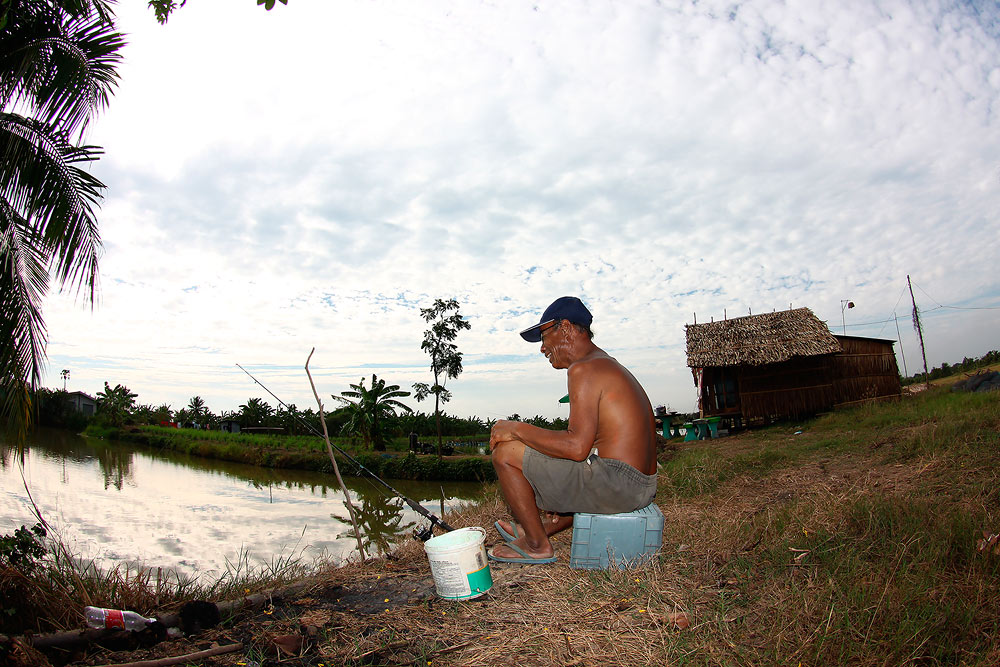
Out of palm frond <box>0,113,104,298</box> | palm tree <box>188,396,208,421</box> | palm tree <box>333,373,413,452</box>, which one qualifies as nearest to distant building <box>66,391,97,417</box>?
palm tree <box>188,396,208,421</box>

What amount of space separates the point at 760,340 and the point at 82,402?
5941 cm

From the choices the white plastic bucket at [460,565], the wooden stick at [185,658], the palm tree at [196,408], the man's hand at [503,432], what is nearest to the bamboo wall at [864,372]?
the man's hand at [503,432]

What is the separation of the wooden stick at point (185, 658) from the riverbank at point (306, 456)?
33.8 ft

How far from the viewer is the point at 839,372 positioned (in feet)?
49.3

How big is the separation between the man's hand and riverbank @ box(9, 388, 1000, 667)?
69 cm

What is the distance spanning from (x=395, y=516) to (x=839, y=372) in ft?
41.1

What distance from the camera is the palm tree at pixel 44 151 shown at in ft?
16.4

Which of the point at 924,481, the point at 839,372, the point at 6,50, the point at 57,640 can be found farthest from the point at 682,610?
the point at 839,372

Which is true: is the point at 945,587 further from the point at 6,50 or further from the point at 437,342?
the point at 437,342

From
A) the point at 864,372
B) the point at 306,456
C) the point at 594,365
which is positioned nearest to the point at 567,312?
the point at 594,365

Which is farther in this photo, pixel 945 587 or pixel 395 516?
pixel 395 516

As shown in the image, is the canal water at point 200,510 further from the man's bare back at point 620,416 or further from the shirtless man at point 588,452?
the man's bare back at point 620,416

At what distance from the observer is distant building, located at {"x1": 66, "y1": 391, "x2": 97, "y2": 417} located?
49.0 m

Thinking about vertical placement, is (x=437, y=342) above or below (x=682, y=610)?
above
